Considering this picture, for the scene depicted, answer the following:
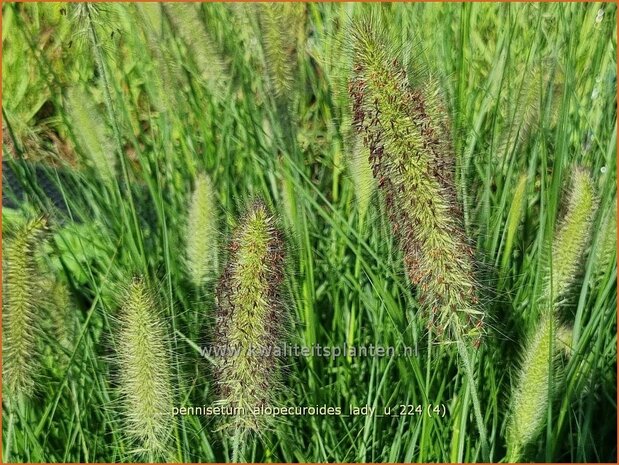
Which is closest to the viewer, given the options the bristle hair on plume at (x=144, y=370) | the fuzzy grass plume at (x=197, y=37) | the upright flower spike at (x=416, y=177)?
the upright flower spike at (x=416, y=177)

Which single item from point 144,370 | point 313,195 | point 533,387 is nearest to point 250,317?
point 144,370

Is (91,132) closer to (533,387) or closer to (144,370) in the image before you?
(144,370)

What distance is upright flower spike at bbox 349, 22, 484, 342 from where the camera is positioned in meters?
0.75

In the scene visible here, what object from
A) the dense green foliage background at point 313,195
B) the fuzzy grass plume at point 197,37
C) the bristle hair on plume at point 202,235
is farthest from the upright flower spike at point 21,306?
the fuzzy grass plume at point 197,37

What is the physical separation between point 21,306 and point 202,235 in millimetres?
270

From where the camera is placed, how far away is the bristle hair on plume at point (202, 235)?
3.30 ft

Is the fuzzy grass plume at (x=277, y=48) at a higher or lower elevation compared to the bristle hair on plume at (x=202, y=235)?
higher

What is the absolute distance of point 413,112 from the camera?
0.76 metres

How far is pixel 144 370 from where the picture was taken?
92cm

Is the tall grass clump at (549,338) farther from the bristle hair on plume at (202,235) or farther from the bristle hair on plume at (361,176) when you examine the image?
the bristle hair on plume at (202,235)

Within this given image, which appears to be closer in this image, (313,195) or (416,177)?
(416,177)

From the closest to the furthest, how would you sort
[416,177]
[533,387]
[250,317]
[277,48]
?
1. [416,177]
2. [250,317]
3. [533,387]
4. [277,48]

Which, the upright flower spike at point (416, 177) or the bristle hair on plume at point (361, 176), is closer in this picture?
the upright flower spike at point (416, 177)

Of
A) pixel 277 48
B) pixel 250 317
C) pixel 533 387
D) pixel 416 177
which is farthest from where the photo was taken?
pixel 277 48
